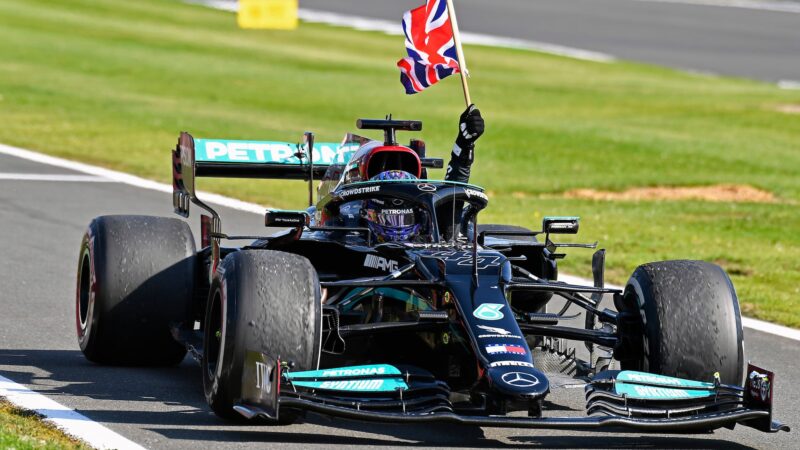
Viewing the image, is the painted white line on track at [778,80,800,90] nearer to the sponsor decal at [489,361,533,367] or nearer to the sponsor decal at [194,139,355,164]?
the sponsor decal at [194,139,355,164]

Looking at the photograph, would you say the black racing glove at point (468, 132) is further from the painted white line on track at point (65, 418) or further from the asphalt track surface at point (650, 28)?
the asphalt track surface at point (650, 28)

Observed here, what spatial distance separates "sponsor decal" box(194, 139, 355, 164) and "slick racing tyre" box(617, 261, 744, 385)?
3.54m

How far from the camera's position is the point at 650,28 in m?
49.9

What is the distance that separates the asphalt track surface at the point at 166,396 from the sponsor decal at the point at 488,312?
2.10 feet

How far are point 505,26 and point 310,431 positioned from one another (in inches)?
1645

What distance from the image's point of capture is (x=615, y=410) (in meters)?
7.62

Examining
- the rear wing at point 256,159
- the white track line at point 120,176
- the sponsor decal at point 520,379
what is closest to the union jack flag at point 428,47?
the rear wing at point 256,159

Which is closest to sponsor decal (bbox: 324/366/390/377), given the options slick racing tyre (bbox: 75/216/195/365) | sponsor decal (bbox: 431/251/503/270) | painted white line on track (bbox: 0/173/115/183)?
sponsor decal (bbox: 431/251/503/270)

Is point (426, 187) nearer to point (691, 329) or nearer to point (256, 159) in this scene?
point (691, 329)

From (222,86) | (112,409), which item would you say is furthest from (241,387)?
(222,86)

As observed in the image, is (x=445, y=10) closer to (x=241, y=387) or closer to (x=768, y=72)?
(x=241, y=387)

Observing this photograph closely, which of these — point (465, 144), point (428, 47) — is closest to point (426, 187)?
point (465, 144)

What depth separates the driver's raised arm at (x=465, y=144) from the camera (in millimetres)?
10258

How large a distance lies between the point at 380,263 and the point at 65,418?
2000 mm
